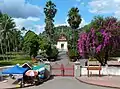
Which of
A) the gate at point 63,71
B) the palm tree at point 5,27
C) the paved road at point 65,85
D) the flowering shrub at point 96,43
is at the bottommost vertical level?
the paved road at point 65,85

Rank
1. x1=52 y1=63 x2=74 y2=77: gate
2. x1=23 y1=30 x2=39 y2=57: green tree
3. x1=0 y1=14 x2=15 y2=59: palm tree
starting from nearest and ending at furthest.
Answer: x1=52 y1=63 x2=74 y2=77: gate
x1=23 y1=30 x2=39 y2=57: green tree
x1=0 y1=14 x2=15 y2=59: palm tree

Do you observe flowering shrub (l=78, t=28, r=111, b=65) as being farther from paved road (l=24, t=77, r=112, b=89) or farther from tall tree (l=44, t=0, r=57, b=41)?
tall tree (l=44, t=0, r=57, b=41)

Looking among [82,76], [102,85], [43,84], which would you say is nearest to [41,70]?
[43,84]

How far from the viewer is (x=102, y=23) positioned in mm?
32094

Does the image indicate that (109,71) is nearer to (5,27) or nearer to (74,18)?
(74,18)

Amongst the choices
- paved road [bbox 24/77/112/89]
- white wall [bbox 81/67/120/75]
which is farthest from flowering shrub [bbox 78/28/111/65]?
paved road [bbox 24/77/112/89]

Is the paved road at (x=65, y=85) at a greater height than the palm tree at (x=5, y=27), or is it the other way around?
the palm tree at (x=5, y=27)

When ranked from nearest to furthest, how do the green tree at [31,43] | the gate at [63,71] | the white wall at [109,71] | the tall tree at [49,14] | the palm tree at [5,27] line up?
the white wall at [109,71] → the gate at [63,71] → the green tree at [31,43] → the palm tree at [5,27] → the tall tree at [49,14]

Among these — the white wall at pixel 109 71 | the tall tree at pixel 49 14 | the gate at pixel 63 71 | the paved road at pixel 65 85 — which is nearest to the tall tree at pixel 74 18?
the tall tree at pixel 49 14

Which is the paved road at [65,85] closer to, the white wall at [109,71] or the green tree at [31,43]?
the white wall at [109,71]

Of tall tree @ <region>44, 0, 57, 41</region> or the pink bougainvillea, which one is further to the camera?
tall tree @ <region>44, 0, 57, 41</region>

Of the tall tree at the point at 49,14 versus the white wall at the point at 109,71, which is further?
the tall tree at the point at 49,14

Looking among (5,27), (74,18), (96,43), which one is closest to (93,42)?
(96,43)

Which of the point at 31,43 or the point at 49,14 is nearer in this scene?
the point at 31,43
